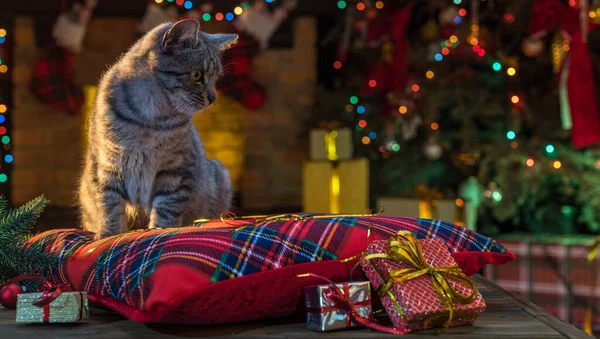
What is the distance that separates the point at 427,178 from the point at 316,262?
2.57 m

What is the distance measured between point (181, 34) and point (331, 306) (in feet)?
2.70

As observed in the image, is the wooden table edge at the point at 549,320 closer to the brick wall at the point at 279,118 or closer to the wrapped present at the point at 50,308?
the wrapped present at the point at 50,308

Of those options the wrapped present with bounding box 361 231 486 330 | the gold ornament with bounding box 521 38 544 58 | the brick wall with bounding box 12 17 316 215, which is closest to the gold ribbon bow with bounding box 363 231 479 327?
the wrapped present with bounding box 361 231 486 330

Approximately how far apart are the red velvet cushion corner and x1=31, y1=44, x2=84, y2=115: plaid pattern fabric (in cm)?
308

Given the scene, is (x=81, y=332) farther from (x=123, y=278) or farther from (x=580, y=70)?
(x=580, y=70)

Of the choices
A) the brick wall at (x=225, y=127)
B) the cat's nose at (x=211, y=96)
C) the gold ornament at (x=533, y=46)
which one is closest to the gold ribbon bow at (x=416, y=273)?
the cat's nose at (x=211, y=96)

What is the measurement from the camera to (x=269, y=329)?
1012 mm

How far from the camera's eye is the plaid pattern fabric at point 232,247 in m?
0.98

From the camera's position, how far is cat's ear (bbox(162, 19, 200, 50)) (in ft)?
5.02

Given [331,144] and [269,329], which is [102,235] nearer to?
[269,329]

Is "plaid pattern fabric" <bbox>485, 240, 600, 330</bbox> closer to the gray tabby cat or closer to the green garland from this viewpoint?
the gray tabby cat

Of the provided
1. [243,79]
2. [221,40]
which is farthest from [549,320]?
[243,79]

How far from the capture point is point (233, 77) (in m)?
4.11

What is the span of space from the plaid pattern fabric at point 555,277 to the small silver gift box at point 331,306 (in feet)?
7.66
